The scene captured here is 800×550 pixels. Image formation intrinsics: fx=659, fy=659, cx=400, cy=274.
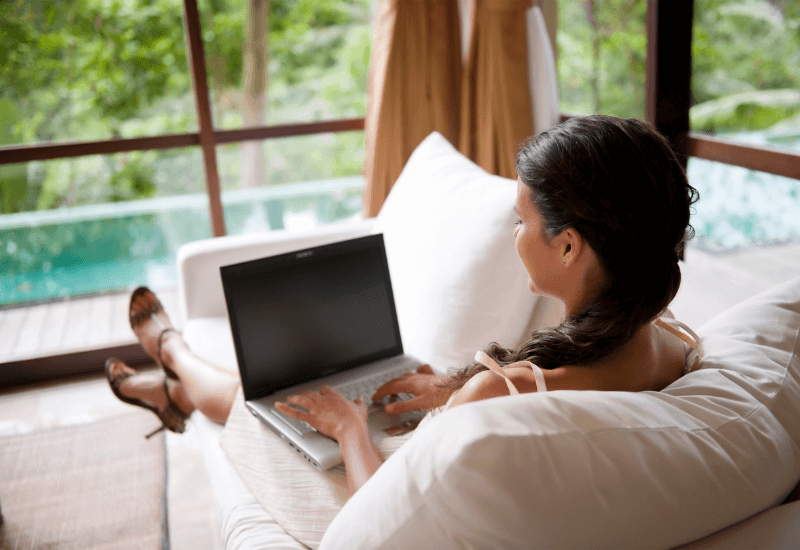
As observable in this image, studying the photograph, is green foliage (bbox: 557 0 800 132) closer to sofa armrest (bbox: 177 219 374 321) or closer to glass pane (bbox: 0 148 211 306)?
glass pane (bbox: 0 148 211 306)

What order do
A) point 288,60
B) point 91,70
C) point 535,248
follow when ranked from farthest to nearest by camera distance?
point 288,60 < point 91,70 < point 535,248

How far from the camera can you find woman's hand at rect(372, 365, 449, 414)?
Result: 1.19 metres

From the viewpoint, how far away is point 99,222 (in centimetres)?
355

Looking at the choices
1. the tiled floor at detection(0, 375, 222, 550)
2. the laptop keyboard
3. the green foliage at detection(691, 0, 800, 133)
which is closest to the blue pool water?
the tiled floor at detection(0, 375, 222, 550)

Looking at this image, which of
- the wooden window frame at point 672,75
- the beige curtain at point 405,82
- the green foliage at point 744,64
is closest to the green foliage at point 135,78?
the beige curtain at point 405,82

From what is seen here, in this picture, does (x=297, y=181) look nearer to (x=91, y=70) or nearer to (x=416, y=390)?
(x=91, y=70)

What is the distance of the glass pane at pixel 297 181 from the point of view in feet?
11.3

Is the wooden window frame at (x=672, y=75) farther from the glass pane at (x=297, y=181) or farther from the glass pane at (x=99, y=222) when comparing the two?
the glass pane at (x=99, y=222)

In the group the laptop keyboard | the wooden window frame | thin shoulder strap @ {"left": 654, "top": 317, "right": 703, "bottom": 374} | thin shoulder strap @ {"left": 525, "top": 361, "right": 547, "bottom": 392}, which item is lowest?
the laptop keyboard

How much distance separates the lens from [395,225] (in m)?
1.78

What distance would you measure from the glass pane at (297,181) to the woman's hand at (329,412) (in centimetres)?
224

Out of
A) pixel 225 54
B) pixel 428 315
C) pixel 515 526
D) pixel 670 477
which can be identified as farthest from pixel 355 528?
pixel 225 54

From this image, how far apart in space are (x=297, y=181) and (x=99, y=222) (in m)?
1.08

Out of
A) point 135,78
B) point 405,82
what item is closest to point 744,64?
point 405,82
